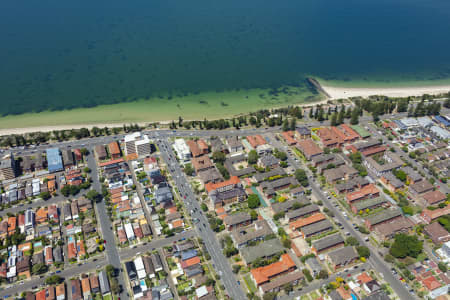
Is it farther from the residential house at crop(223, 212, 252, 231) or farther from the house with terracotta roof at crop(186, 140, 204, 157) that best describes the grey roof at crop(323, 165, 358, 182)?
the house with terracotta roof at crop(186, 140, 204, 157)

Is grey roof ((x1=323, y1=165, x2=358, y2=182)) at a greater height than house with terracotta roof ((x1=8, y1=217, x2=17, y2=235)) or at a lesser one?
lesser

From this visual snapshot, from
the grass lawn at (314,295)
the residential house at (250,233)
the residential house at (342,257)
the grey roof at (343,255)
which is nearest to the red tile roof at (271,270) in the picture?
the grass lawn at (314,295)

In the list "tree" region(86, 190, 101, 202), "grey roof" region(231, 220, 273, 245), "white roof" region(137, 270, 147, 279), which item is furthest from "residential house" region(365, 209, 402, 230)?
"tree" region(86, 190, 101, 202)

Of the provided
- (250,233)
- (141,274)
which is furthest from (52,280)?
(250,233)

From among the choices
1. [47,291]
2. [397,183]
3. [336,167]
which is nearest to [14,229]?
[47,291]

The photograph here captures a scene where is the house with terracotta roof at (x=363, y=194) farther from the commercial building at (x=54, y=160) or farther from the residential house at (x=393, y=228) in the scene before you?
the commercial building at (x=54, y=160)

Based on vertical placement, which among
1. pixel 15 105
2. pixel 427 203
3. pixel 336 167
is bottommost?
pixel 427 203

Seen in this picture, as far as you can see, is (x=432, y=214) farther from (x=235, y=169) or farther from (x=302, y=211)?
(x=235, y=169)

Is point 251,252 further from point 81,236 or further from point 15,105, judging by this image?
point 15,105
